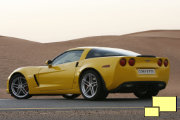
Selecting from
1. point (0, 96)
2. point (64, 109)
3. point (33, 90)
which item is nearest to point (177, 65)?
point (0, 96)

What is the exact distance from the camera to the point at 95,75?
11.2 metres

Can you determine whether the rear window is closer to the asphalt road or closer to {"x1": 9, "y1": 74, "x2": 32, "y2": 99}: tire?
A: the asphalt road

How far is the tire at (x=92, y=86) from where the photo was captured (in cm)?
1118

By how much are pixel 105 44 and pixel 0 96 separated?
3414 centimetres

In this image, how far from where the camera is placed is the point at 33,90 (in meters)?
12.8

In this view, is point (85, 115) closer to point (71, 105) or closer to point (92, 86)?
point (71, 105)

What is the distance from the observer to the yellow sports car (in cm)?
1116

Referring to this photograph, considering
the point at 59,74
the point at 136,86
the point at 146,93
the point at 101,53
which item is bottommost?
the point at 146,93

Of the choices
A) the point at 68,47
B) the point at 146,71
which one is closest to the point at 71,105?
the point at 146,71

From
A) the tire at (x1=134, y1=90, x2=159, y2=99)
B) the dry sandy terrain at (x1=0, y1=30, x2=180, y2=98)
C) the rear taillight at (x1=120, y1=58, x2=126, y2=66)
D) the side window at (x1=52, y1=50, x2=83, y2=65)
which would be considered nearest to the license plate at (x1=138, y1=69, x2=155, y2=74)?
the rear taillight at (x1=120, y1=58, x2=126, y2=66)

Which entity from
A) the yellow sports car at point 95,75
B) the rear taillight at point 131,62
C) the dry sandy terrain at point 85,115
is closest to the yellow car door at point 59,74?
the yellow sports car at point 95,75

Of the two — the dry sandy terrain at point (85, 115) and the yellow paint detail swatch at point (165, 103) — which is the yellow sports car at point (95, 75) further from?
the yellow paint detail swatch at point (165, 103)

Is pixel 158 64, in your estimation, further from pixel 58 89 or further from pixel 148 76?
pixel 58 89

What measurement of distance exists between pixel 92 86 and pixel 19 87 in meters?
2.64
